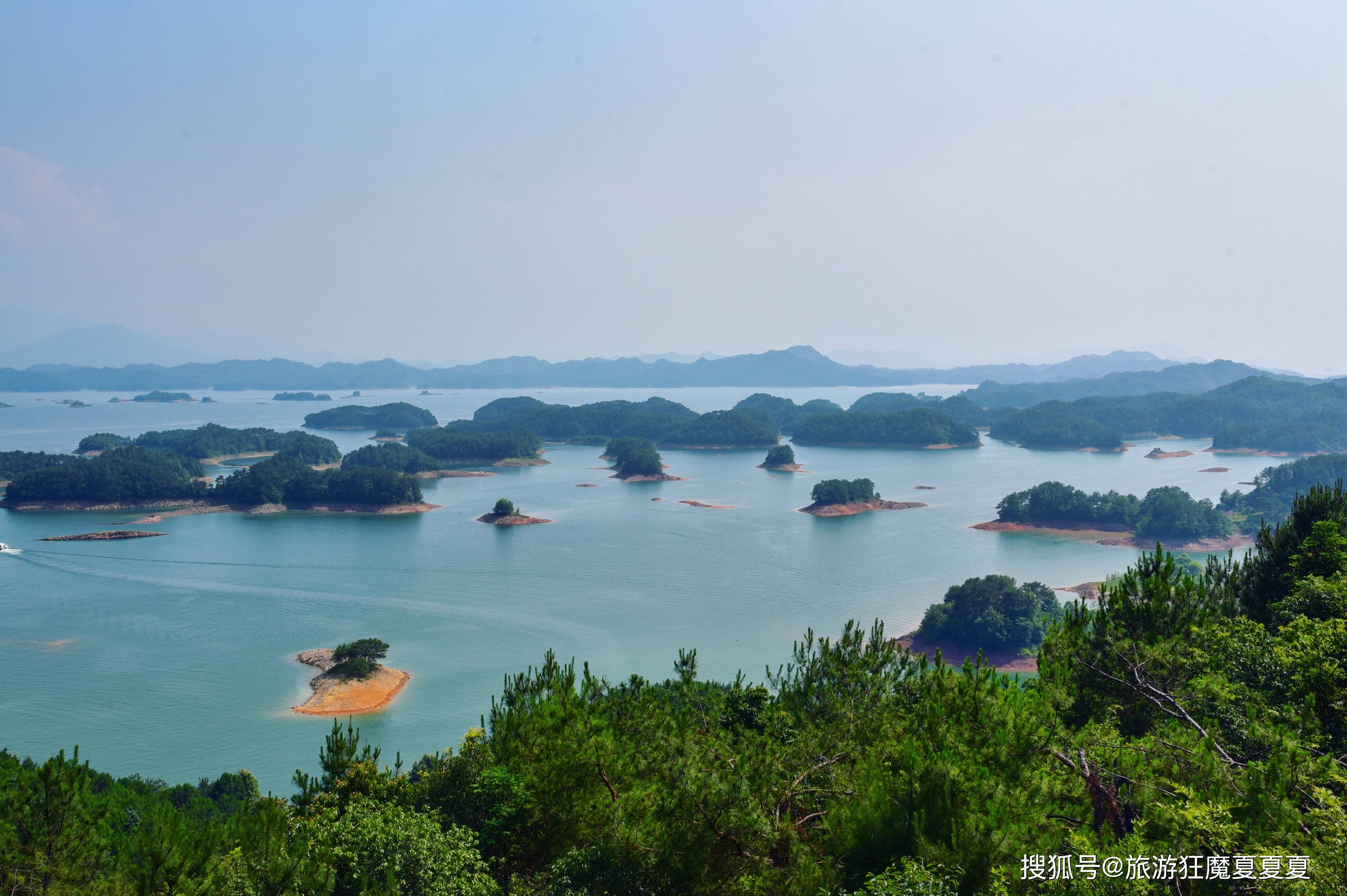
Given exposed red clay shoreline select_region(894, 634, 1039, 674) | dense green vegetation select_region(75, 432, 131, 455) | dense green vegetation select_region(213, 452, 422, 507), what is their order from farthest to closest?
dense green vegetation select_region(75, 432, 131, 455) < dense green vegetation select_region(213, 452, 422, 507) < exposed red clay shoreline select_region(894, 634, 1039, 674)

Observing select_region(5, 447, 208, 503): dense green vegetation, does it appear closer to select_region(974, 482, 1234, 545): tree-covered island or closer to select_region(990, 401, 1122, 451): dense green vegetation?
select_region(974, 482, 1234, 545): tree-covered island

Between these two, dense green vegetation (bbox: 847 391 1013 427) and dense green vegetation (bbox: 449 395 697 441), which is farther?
dense green vegetation (bbox: 847 391 1013 427)

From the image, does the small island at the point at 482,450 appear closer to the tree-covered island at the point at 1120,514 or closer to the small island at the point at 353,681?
the tree-covered island at the point at 1120,514

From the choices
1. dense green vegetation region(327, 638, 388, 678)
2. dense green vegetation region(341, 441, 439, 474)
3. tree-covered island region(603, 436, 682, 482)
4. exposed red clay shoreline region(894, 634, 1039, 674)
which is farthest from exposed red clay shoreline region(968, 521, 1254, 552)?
dense green vegetation region(341, 441, 439, 474)

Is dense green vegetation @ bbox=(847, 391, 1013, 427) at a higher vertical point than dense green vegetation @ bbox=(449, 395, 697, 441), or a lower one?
higher

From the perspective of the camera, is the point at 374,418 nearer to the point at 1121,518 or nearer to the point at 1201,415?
the point at 1121,518

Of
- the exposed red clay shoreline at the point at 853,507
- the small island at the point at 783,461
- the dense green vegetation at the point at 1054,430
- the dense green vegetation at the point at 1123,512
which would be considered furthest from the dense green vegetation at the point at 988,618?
the dense green vegetation at the point at 1054,430

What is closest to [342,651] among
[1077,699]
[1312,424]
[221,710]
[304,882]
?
[221,710]
